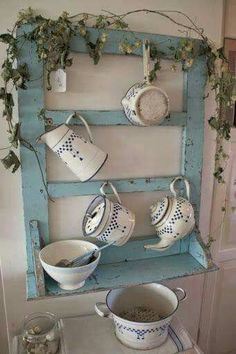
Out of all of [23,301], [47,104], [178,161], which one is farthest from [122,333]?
[47,104]

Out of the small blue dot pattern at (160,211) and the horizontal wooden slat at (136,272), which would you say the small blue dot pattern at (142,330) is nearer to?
the horizontal wooden slat at (136,272)

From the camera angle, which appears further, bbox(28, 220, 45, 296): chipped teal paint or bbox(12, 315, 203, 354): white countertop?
bbox(12, 315, 203, 354): white countertop

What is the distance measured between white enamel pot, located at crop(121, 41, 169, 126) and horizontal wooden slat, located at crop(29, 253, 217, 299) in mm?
513

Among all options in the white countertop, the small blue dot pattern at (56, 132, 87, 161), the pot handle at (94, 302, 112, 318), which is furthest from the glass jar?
the small blue dot pattern at (56, 132, 87, 161)

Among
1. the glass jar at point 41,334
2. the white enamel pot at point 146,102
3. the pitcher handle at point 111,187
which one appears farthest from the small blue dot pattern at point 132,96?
the glass jar at point 41,334

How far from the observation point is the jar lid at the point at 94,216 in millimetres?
990

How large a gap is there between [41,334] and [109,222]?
17.8 inches

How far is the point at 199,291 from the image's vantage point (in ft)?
4.58

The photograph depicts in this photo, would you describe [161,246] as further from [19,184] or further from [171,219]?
[19,184]

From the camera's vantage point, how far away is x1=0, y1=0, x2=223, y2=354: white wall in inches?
37.7

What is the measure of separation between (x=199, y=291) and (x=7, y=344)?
827 millimetres

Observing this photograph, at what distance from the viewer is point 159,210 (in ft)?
3.59

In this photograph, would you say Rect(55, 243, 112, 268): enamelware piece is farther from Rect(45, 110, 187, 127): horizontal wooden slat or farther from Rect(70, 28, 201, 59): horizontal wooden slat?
Rect(70, 28, 201, 59): horizontal wooden slat

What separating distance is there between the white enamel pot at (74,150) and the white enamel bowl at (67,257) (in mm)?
261
